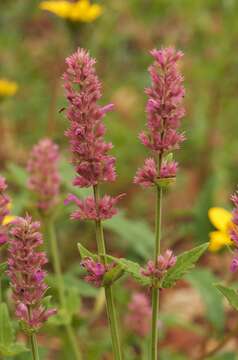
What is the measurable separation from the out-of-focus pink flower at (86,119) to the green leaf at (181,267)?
0.67 ft

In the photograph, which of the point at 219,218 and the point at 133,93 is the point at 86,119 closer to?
the point at 219,218

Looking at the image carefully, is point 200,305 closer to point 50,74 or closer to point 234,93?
point 234,93

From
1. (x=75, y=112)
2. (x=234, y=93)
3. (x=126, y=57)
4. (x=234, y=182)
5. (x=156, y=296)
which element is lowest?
(x=156, y=296)

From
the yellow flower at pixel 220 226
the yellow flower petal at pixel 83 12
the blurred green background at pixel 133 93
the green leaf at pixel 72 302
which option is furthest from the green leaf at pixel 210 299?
the yellow flower petal at pixel 83 12

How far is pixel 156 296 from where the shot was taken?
1.25m

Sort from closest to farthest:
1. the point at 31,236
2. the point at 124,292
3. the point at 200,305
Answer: the point at 31,236, the point at 124,292, the point at 200,305

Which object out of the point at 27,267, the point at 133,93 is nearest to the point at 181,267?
the point at 27,267

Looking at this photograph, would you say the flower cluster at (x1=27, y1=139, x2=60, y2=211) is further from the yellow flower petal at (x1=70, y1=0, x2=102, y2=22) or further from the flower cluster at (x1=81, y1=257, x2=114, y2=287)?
the yellow flower petal at (x1=70, y1=0, x2=102, y2=22)

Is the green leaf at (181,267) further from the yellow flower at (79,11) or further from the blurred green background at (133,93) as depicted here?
the yellow flower at (79,11)

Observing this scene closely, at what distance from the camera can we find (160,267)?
1.25 meters

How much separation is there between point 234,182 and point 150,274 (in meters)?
2.63

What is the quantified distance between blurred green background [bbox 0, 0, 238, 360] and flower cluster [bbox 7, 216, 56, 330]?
1717 millimetres

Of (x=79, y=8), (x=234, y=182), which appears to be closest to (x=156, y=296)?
(x=79, y=8)

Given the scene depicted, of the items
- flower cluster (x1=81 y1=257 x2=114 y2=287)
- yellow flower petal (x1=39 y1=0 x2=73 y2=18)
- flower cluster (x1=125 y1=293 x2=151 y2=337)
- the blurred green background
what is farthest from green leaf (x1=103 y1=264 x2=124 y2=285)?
yellow flower petal (x1=39 y1=0 x2=73 y2=18)
